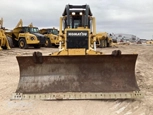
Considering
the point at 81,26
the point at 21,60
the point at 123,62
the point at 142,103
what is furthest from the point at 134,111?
the point at 81,26

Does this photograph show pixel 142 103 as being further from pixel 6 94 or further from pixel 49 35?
pixel 49 35

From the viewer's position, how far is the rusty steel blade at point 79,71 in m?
5.29

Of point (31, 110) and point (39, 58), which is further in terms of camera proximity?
point (39, 58)

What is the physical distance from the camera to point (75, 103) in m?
4.79

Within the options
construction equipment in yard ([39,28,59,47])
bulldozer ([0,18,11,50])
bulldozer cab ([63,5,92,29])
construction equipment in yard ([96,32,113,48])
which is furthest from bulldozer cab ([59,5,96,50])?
construction equipment in yard ([96,32,113,48])

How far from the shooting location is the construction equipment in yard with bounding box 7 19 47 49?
71.6 feet

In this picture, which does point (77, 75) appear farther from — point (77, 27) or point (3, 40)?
point (3, 40)

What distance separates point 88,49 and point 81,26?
1008 millimetres

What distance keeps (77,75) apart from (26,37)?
17.2m

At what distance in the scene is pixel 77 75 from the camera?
17.7 ft

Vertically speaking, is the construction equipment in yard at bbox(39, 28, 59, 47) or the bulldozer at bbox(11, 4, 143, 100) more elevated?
the construction equipment in yard at bbox(39, 28, 59, 47)

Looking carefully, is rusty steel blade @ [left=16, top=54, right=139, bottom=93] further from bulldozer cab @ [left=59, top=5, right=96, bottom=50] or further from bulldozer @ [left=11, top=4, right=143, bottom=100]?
bulldozer cab @ [left=59, top=5, right=96, bottom=50]

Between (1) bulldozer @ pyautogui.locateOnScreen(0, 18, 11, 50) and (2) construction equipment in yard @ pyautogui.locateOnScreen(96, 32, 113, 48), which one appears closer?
(1) bulldozer @ pyautogui.locateOnScreen(0, 18, 11, 50)

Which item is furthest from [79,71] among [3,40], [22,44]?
[22,44]
